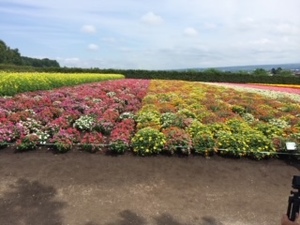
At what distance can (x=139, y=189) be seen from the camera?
4875mm

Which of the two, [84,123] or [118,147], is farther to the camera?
[84,123]

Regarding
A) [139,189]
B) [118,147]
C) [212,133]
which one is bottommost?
[139,189]

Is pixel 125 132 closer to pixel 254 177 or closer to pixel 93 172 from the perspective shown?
pixel 93 172

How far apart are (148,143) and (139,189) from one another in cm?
130

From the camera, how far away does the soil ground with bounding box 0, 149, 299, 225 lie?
13.8ft

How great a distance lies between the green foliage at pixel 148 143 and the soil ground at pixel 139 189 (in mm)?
162

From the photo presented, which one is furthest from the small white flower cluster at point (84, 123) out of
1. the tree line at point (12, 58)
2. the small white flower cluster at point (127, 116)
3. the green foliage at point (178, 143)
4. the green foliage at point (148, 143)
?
the tree line at point (12, 58)

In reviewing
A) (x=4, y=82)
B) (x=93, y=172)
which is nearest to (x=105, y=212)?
(x=93, y=172)

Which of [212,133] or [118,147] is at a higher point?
[212,133]

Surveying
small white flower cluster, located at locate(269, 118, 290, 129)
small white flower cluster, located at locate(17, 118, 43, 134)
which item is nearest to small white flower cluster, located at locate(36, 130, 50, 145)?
small white flower cluster, located at locate(17, 118, 43, 134)

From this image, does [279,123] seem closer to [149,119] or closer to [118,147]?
[149,119]

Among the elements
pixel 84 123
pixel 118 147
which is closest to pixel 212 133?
pixel 118 147

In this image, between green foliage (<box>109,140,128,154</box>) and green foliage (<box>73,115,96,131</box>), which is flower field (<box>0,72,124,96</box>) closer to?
green foliage (<box>73,115,96,131</box>)

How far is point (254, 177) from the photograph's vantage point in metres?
5.50
